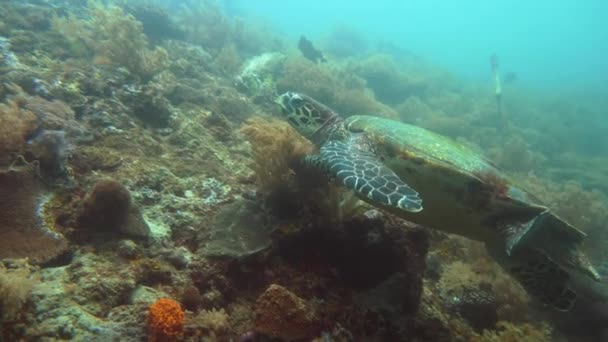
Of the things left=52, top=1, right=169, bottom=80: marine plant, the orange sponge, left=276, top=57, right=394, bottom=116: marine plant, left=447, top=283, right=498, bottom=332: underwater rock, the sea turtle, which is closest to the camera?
the orange sponge

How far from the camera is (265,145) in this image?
4.12 metres

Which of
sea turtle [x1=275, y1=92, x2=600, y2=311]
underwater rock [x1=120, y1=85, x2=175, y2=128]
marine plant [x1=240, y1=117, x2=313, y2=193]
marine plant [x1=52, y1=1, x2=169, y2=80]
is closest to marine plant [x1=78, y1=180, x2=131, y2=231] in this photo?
marine plant [x1=240, y1=117, x2=313, y2=193]

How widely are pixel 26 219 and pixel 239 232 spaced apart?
1.72 metres

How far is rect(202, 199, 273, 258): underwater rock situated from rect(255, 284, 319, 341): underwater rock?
74 centimetres

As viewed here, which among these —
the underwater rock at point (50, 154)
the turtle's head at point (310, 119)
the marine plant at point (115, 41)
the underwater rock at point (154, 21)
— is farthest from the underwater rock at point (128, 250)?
the underwater rock at point (154, 21)

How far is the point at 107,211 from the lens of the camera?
10.3ft

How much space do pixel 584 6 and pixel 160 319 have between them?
203978 millimetres

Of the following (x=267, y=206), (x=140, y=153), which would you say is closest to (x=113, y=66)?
(x=140, y=153)

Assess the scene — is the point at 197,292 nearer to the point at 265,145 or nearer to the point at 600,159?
the point at 265,145

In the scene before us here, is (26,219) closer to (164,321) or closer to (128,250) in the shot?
(128,250)

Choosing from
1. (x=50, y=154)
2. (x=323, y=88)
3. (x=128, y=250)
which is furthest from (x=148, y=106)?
(x=323, y=88)

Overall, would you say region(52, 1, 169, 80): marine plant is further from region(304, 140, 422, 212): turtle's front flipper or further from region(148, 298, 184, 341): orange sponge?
region(148, 298, 184, 341): orange sponge

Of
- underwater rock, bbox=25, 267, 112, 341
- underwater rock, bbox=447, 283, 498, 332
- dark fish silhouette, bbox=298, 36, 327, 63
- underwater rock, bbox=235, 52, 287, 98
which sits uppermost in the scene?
dark fish silhouette, bbox=298, 36, 327, 63

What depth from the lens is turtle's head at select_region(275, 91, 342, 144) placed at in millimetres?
5195
